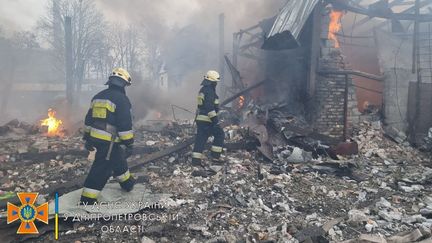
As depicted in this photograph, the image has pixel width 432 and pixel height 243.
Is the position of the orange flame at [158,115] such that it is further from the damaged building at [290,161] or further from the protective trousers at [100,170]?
the protective trousers at [100,170]

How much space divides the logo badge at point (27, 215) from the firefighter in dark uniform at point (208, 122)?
10.0 ft

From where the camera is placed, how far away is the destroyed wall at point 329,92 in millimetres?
7801

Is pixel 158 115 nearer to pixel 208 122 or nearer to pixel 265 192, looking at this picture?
pixel 208 122

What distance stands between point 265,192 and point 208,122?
1985 millimetres

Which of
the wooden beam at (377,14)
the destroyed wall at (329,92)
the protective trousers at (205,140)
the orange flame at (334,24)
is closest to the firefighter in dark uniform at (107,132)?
the protective trousers at (205,140)

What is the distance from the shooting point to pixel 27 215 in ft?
11.7

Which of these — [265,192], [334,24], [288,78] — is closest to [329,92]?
[288,78]

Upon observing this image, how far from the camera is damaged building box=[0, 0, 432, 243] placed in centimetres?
379

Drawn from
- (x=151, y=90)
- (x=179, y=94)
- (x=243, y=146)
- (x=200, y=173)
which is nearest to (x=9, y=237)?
(x=200, y=173)

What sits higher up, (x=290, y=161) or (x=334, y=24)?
(x=334, y=24)

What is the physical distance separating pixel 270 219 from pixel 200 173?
1.89 metres

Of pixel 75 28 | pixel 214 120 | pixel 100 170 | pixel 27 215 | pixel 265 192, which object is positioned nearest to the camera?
pixel 27 215

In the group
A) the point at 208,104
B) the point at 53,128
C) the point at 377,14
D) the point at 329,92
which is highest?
the point at 377,14

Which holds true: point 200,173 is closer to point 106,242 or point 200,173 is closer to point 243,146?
point 243,146
